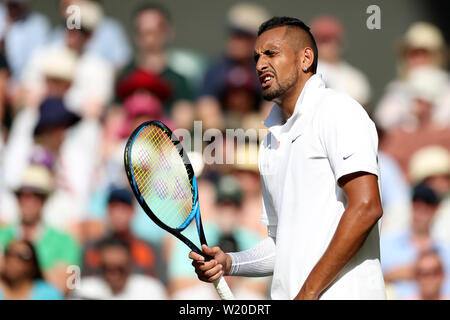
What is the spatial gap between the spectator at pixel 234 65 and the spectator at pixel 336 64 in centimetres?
46

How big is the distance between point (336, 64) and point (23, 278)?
8.71 feet

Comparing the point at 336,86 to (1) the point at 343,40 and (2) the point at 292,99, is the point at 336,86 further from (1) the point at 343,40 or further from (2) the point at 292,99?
(2) the point at 292,99

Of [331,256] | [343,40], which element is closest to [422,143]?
[343,40]

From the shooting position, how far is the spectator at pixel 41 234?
511 cm

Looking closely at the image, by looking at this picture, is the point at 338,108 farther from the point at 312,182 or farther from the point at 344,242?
the point at 344,242

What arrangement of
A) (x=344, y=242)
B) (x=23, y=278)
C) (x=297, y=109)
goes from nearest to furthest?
(x=344, y=242)
(x=297, y=109)
(x=23, y=278)

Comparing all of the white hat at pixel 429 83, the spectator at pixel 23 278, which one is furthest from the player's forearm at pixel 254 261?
the white hat at pixel 429 83

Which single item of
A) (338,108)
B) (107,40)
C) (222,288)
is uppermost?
(107,40)

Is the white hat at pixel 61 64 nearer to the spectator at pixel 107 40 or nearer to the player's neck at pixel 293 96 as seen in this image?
the spectator at pixel 107 40

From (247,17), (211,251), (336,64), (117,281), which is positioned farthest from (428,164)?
(211,251)

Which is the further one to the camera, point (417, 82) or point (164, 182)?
point (417, 82)

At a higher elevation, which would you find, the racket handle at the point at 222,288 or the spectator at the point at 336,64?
the spectator at the point at 336,64

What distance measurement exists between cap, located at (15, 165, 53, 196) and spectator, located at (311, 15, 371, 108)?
206 cm

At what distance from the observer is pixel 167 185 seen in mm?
3682
